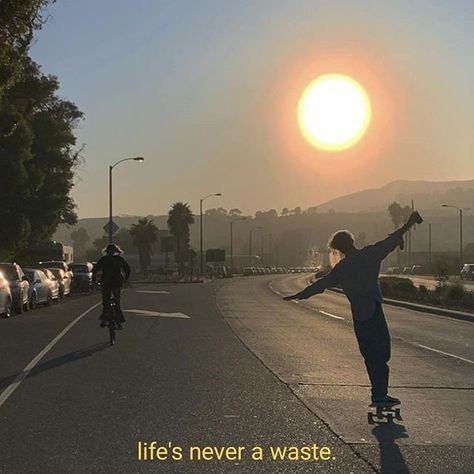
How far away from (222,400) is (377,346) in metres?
2.28

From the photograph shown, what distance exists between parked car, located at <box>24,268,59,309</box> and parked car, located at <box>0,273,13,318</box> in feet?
12.6

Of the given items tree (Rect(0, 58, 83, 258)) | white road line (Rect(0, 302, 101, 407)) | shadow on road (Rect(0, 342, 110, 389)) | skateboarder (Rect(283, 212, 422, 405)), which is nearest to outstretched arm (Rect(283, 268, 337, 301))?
skateboarder (Rect(283, 212, 422, 405))

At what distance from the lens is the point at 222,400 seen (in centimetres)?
1032

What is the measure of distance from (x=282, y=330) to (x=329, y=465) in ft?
44.1

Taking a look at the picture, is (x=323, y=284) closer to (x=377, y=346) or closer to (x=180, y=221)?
(x=377, y=346)

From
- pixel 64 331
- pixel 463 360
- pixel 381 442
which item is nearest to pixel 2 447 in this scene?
pixel 381 442

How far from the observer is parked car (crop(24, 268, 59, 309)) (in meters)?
28.8

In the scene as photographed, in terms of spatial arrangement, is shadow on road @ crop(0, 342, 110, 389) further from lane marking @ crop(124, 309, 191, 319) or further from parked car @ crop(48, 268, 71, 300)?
parked car @ crop(48, 268, 71, 300)

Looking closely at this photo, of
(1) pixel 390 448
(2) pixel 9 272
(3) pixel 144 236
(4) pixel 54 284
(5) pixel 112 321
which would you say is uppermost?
(3) pixel 144 236

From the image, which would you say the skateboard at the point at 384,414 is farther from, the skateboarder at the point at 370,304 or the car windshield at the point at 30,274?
the car windshield at the point at 30,274

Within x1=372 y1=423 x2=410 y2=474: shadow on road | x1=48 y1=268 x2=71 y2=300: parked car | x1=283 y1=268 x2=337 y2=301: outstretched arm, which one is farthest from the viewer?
x1=48 y1=268 x2=71 y2=300: parked car

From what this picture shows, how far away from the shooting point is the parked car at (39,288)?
Answer: 28750 mm

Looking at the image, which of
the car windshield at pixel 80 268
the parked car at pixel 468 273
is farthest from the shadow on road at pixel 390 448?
the parked car at pixel 468 273

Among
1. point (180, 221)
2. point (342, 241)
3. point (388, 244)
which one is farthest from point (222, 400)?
point (180, 221)
